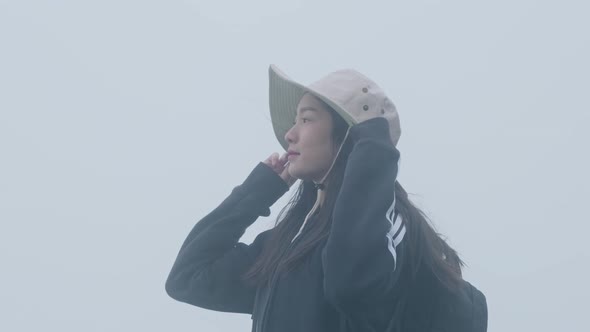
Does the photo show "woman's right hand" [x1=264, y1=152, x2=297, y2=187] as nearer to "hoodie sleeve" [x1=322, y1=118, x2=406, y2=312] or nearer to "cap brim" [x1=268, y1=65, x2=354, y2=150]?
"cap brim" [x1=268, y1=65, x2=354, y2=150]

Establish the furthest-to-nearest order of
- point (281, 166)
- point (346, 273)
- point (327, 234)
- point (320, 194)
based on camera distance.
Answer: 1. point (281, 166)
2. point (320, 194)
3. point (327, 234)
4. point (346, 273)

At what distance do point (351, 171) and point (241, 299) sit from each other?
342mm

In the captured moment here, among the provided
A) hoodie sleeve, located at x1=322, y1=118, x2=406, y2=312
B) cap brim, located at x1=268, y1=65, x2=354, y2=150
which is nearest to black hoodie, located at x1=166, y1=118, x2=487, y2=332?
hoodie sleeve, located at x1=322, y1=118, x2=406, y2=312

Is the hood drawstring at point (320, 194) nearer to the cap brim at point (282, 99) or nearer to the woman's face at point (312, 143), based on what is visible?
the woman's face at point (312, 143)

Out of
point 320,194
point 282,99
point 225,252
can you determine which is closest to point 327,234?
point 320,194

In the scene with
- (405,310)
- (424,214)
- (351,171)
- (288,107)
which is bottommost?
(405,310)

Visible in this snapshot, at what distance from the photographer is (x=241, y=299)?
56.6 inches

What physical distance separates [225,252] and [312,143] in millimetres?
246

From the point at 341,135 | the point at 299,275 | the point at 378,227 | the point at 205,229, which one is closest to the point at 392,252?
the point at 378,227

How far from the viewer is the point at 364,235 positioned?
1166 mm

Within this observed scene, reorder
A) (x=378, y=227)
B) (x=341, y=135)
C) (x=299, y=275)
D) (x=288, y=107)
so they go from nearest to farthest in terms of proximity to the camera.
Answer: (x=378, y=227)
(x=299, y=275)
(x=341, y=135)
(x=288, y=107)

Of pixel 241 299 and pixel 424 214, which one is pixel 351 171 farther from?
pixel 241 299

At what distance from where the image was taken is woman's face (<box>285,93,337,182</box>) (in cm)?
138

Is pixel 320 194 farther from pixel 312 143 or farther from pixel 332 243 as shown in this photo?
pixel 332 243
